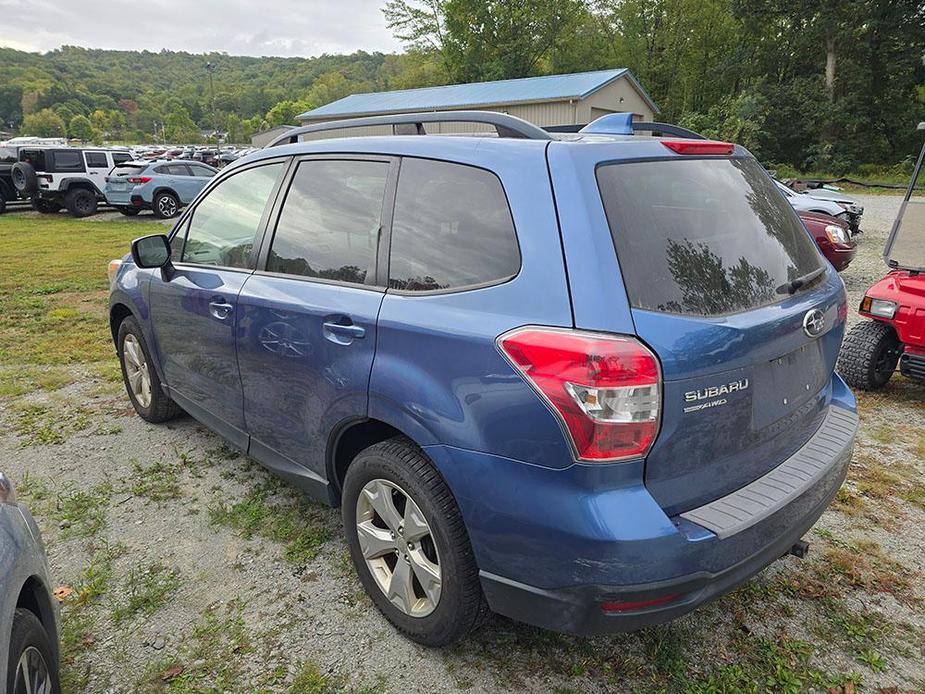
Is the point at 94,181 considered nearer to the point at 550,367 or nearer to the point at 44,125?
the point at 550,367

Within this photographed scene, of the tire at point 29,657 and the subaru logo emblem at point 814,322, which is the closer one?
the tire at point 29,657

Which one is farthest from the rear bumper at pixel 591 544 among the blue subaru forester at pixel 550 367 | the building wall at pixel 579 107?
the building wall at pixel 579 107

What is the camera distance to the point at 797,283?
225 cm

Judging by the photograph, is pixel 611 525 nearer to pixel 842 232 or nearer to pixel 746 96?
pixel 842 232

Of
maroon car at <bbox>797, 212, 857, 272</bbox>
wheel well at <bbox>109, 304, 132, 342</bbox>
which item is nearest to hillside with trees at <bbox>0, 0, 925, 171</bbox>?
maroon car at <bbox>797, 212, 857, 272</bbox>

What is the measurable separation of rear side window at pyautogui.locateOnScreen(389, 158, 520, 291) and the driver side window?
99cm

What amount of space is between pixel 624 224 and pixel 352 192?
1193mm

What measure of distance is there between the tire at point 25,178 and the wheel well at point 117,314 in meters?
16.2

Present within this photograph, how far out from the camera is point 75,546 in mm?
2951

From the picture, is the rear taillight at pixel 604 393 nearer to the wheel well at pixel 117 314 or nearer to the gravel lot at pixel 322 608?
the gravel lot at pixel 322 608

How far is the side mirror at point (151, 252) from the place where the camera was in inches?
133

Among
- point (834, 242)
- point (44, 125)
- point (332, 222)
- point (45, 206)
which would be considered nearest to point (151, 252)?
point (332, 222)

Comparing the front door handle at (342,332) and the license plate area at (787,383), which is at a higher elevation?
the front door handle at (342,332)

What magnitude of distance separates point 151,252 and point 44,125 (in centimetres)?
11747
